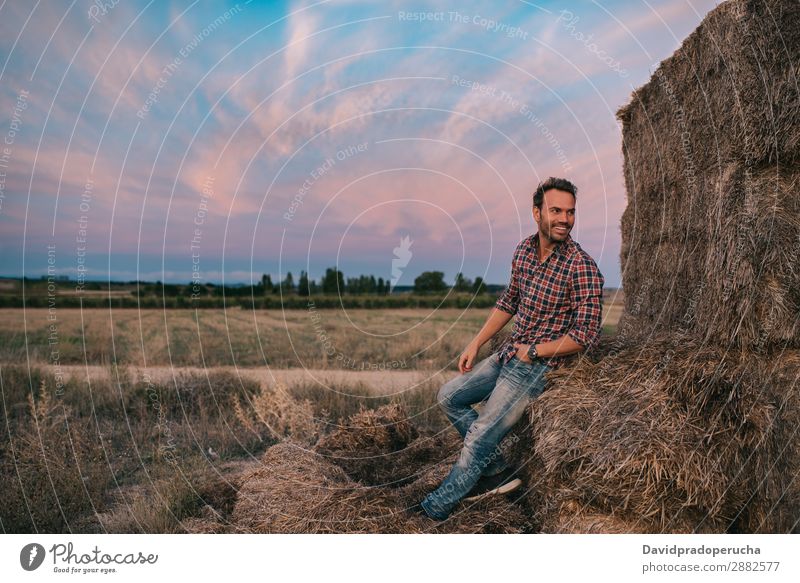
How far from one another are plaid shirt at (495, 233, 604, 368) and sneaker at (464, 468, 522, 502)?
972 millimetres

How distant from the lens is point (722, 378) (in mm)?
3957

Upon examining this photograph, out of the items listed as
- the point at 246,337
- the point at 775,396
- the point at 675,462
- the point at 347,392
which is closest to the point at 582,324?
the point at 675,462

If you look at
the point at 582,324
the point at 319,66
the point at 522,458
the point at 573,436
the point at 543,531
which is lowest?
the point at 543,531

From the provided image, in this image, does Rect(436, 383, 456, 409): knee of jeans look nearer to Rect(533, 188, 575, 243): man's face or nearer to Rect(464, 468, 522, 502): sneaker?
Rect(464, 468, 522, 502): sneaker

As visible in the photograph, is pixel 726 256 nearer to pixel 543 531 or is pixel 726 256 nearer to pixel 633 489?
pixel 633 489

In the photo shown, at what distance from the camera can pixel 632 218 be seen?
6551 millimetres

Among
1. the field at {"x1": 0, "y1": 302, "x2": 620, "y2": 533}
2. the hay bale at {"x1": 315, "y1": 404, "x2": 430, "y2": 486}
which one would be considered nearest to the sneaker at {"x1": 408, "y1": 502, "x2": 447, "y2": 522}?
the hay bale at {"x1": 315, "y1": 404, "x2": 430, "y2": 486}

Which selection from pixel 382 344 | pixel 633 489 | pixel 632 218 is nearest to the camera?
pixel 633 489

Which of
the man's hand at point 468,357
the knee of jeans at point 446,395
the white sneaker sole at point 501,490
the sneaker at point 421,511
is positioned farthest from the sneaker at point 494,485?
the man's hand at point 468,357

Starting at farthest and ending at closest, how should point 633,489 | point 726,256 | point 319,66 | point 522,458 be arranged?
point 319,66
point 522,458
point 726,256
point 633,489

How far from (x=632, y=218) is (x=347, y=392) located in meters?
4.69

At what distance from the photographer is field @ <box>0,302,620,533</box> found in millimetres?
5055

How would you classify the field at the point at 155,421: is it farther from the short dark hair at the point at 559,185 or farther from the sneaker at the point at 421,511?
the sneaker at the point at 421,511

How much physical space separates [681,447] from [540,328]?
49.3 inches
